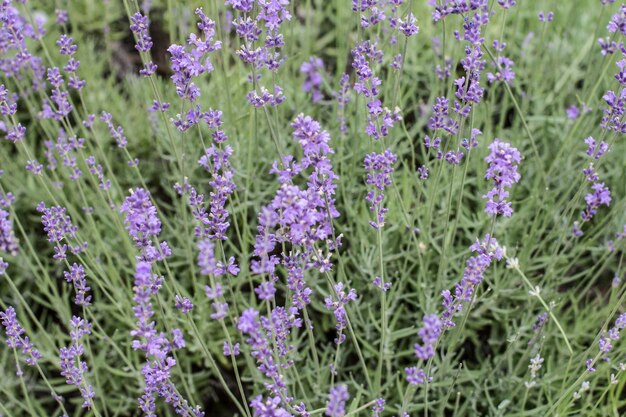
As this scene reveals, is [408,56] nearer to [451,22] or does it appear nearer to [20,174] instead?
[451,22]

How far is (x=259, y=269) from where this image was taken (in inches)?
64.5

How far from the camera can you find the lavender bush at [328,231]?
6.95 feet

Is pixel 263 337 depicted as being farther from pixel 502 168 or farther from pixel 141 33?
pixel 141 33

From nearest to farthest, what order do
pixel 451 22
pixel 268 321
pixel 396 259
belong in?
1. pixel 268 321
2. pixel 396 259
3. pixel 451 22

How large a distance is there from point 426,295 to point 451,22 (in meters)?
1.95

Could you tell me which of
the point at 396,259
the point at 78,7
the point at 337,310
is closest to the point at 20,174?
the point at 78,7

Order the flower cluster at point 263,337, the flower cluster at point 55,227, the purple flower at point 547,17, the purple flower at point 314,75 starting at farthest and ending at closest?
1. the purple flower at point 314,75
2. the purple flower at point 547,17
3. the flower cluster at point 55,227
4. the flower cluster at point 263,337

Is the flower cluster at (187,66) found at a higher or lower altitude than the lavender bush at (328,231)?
higher

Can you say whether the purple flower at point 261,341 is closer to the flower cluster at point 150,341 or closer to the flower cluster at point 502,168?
the flower cluster at point 150,341

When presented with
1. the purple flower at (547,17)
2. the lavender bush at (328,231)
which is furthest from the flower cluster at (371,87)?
the purple flower at (547,17)

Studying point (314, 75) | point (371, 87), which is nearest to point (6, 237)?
point (371, 87)

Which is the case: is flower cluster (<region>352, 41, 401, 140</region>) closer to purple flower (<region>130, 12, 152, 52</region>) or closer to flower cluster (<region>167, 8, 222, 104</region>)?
flower cluster (<region>167, 8, 222, 104</region>)

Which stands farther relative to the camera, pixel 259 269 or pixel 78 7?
pixel 78 7

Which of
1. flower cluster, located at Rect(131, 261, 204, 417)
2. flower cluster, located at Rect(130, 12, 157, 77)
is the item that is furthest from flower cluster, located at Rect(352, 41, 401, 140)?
flower cluster, located at Rect(131, 261, 204, 417)
